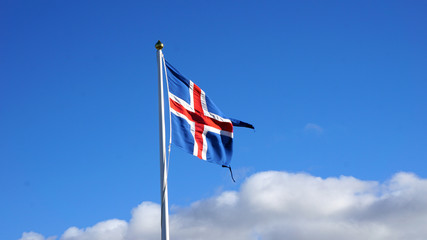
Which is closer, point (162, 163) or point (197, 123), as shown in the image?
point (162, 163)

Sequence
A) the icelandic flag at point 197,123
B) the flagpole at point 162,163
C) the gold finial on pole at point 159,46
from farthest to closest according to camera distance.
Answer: the gold finial on pole at point 159,46
the icelandic flag at point 197,123
the flagpole at point 162,163

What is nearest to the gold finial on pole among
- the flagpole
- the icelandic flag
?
the flagpole

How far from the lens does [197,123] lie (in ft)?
74.6

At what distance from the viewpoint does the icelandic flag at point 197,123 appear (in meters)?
21.4

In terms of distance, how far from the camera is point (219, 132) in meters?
23.7

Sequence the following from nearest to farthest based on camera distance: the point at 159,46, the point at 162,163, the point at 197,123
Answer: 1. the point at 162,163
2. the point at 159,46
3. the point at 197,123

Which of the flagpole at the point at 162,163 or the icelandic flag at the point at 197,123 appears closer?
the flagpole at the point at 162,163

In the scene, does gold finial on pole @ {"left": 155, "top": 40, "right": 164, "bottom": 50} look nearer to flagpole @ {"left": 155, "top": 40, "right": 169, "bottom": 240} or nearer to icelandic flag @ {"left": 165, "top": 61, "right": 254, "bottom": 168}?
flagpole @ {"left": 155, "top": 40, "right": 169, "bottom": 240}

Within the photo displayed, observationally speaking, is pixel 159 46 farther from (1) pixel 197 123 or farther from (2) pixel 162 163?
(2) pixel 162 163

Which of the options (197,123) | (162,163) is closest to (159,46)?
(197,123)

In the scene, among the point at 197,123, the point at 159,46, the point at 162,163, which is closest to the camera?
the point at 162,163

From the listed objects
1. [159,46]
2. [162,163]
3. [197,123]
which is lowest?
[162,163]

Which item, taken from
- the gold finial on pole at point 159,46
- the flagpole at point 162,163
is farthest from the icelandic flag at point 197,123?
the gold finial on pole at point 159,46

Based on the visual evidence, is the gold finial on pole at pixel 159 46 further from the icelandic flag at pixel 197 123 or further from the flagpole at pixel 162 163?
the icelandic flag at pixel 197 123
